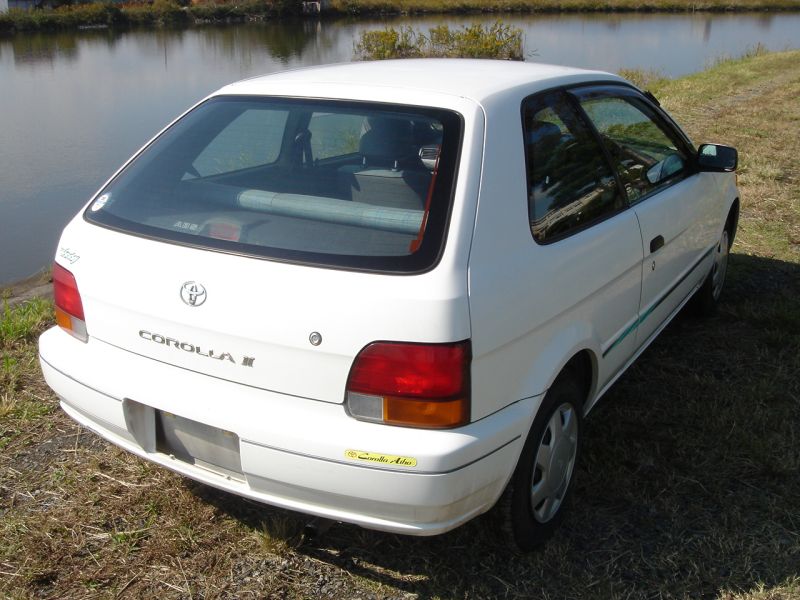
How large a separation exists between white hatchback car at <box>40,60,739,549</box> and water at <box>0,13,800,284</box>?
6232 millimetres

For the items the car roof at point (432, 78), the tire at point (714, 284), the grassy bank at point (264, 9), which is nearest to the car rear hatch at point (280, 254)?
the car roof at point (432, 78)

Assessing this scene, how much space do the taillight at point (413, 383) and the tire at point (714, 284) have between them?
9.61 feet

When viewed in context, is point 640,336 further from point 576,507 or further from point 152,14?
point 152,14

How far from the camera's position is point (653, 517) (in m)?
2.99

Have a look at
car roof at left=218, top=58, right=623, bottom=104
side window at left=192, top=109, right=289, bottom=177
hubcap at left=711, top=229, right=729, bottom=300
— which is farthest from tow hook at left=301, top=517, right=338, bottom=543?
hubcap at left=711, top=229, right=729, bottom=300

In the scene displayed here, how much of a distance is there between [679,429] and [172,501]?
2.19 m

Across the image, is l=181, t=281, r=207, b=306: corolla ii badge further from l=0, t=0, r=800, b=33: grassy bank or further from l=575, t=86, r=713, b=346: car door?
l=0, t=0, r=800, b=33: grassy bank

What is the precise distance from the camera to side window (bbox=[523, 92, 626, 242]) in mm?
2668

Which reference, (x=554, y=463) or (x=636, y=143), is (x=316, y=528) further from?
(x=636, y=143)

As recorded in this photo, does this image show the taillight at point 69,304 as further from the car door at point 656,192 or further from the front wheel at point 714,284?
the front wheel at point 714,284

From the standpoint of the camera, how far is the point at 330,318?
2.20 metres

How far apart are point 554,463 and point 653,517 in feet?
1.62

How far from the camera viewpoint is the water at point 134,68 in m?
10.7

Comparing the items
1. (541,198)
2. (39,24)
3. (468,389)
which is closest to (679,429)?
(541,198)
